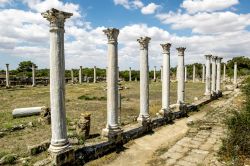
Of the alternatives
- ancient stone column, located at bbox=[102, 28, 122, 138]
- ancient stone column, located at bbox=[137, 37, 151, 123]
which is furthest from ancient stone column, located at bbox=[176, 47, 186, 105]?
ancient stone column, located at bbox=[102, 28, 122, 138]

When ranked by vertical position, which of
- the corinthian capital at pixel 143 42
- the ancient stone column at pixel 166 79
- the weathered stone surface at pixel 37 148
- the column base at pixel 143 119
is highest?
the corinthian capital at pixel 143 42

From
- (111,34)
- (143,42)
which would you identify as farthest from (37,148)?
(143,42)

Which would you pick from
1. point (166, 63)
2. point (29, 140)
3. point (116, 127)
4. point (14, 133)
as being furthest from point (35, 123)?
point (166, 63)

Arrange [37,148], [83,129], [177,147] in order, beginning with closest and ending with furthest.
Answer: [37,148]
[177,147]
[83,129]

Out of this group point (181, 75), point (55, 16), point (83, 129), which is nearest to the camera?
point (55, 16)

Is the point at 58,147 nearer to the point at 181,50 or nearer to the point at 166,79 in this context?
the point at 166,79

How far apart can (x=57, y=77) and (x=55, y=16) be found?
5.74ft

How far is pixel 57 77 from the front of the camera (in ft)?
26.1

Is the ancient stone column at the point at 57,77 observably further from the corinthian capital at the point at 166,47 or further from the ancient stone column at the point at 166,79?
the corinthian capital at the point at 166,47

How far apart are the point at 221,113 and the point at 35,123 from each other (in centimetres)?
1069

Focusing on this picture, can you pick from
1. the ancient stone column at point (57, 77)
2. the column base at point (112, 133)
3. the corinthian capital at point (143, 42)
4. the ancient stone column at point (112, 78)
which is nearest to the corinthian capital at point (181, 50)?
the corinthian capital at point (143, 42)

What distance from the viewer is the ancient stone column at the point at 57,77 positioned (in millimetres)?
7816

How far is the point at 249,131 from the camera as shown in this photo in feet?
31.0

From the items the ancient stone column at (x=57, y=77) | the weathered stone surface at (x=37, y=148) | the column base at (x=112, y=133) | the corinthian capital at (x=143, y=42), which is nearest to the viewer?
the ancient stone column at (x=57, y=77)
